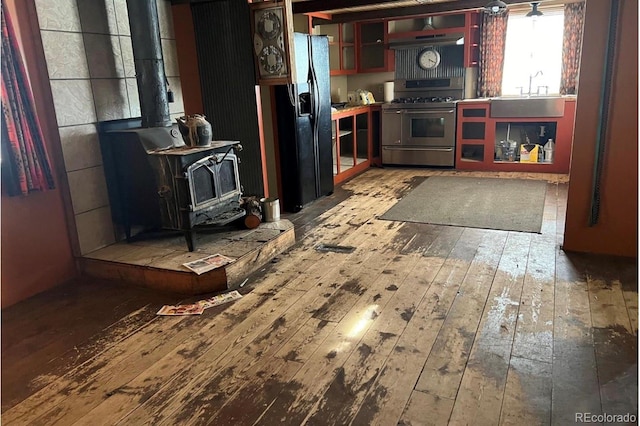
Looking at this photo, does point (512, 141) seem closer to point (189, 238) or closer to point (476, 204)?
point (476, 204)

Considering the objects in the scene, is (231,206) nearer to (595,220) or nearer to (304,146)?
(304,146)

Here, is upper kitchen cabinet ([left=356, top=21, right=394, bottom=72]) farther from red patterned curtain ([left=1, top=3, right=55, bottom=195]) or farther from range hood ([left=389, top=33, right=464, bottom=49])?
red patterned curtain ([left=1, top=3, right=55, bottom=195])

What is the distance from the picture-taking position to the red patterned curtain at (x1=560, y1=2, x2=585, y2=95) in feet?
18.2

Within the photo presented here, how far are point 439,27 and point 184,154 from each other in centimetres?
464

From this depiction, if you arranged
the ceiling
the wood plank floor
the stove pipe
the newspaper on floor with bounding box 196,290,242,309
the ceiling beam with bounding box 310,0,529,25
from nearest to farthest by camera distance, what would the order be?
the wood plank floor → the newspaper on floor with bounding box 196,290,242,309 → the stove pipe → the ceiling → the ceiling beam with bounding box 310,0,529,25

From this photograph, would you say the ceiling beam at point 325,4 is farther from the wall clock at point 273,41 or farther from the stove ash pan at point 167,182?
the stove ash pan at point 167,182

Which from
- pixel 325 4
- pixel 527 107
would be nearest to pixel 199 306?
pixel 325 4

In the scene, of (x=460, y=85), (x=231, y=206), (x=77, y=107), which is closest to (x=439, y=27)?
(x=460, y=85)

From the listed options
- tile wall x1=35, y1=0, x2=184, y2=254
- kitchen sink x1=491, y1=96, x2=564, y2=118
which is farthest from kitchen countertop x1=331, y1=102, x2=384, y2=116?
tile wall x1=35, y1=0, x2=184, y2=254

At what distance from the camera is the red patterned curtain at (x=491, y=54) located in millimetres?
5914

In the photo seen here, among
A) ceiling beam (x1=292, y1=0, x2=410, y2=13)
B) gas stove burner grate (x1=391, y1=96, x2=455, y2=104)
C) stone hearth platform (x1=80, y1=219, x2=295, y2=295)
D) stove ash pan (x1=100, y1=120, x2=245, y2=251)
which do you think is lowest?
stone hearth platform (x1=80, y1=219, x2=295, y2=295)

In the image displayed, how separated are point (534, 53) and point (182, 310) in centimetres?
550

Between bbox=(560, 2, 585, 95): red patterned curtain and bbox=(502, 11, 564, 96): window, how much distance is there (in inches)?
Answer: 6.5

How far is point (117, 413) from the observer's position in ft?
5.94
